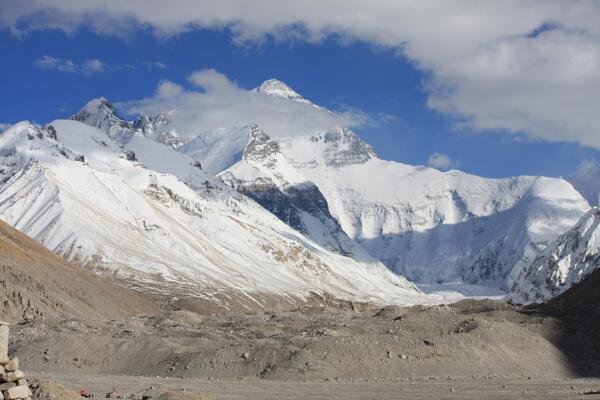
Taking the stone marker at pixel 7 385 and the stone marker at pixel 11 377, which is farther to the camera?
the stone marker at pixel 11 377

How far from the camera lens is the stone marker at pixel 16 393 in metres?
31.6

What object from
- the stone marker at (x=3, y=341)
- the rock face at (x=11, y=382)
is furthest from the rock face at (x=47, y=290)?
the rock face at (x=11, y=382)

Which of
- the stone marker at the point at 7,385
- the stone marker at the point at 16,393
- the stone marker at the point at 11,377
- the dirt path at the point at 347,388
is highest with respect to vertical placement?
the dirt path at the point at 347,388

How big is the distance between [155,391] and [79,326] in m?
42.8

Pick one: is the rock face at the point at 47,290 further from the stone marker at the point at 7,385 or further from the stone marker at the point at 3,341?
the stone marker at the point at 7,385

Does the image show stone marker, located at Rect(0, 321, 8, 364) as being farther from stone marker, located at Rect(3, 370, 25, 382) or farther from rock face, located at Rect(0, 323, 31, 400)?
stone marker, located at Rect(3, 370, 25, 382)

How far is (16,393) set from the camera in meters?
31.8

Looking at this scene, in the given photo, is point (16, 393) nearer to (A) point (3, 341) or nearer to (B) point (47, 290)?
(A) point (3, 341)

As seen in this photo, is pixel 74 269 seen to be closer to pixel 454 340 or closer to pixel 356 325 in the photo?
pixel 356 325

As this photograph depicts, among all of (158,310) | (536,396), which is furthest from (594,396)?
(158,310)

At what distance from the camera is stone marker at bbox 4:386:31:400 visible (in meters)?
31.6

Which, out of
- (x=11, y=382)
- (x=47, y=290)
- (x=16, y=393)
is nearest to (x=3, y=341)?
(x=11, y=382)

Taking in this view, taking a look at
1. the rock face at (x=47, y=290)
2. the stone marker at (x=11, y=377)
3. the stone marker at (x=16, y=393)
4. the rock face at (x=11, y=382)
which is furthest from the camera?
the rock face at (x=47, y=290)

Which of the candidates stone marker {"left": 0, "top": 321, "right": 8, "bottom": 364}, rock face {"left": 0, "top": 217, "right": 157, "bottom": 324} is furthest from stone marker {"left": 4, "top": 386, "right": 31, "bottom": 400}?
rock face {"left": 0, "top": 217, "right": 157, "bottom": 324}
